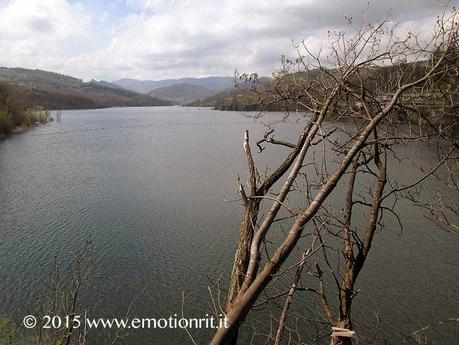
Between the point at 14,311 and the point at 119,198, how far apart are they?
11000 mm

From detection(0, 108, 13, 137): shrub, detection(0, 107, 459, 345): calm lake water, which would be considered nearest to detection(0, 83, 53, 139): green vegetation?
detection(0, 108, 13, 137): shrub

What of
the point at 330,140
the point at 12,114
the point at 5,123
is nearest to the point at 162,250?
the point at 330,140

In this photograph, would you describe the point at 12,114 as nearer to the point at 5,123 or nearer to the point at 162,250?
the point at 5,123

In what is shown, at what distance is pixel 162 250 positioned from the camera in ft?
51.0

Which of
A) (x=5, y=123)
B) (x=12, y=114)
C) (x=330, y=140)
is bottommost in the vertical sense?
(x=5, y=123)

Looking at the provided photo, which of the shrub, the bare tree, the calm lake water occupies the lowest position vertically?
the calm lake water

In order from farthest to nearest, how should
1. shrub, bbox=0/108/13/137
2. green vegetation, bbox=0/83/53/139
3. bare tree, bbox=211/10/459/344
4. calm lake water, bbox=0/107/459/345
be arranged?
green vegetation, bbox=0/83/53/139 → shrub, bbox=0/108/13/137 → calm lake water, bbox=0/107/459/345 → bare tree, bbox=211/10/459/344

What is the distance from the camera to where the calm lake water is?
11.6 m

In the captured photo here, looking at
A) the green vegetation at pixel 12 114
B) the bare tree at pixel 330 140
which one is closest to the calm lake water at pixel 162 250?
the bare tree at pixel 330 140

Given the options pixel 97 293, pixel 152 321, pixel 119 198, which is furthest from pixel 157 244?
pixel 119 198

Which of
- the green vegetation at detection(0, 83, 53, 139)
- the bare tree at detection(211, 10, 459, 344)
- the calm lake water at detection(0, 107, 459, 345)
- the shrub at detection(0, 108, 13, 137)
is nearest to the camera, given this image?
the bare tree at detection(211, 10, 459, 344)

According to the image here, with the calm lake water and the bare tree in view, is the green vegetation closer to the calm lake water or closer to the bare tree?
the calm lake water

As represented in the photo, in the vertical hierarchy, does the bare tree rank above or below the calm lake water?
above

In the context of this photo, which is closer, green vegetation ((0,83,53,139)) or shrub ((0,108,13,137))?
shrub ((0,108,13,137))
